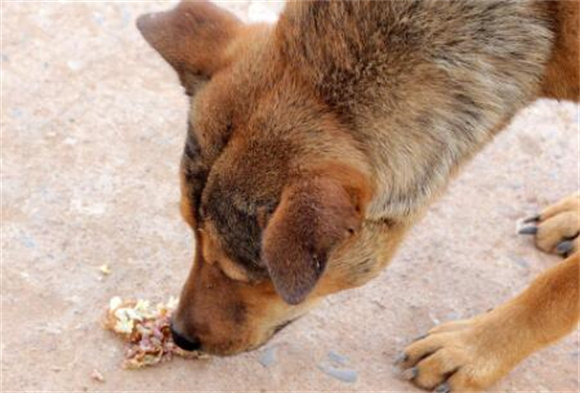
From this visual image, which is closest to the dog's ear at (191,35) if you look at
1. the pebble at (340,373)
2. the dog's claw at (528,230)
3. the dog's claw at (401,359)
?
the pebble at (340,373)

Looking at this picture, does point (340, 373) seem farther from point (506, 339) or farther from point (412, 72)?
point (412, 72)

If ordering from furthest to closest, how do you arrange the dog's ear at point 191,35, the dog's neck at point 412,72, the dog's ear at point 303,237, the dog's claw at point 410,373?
the dog's claw at point 410,373, the dog's ear at point 191,35, the dog's neck at point 412,72, the dog's ear at point 303,237

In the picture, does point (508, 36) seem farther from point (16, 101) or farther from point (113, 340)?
point (16, 101)

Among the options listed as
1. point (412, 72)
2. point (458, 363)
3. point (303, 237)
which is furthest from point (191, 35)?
point (458, 363)

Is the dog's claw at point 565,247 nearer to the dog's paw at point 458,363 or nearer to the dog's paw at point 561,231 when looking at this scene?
the dog's paw at point 561,231

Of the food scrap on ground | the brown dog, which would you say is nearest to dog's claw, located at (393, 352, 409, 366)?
the brown dog
